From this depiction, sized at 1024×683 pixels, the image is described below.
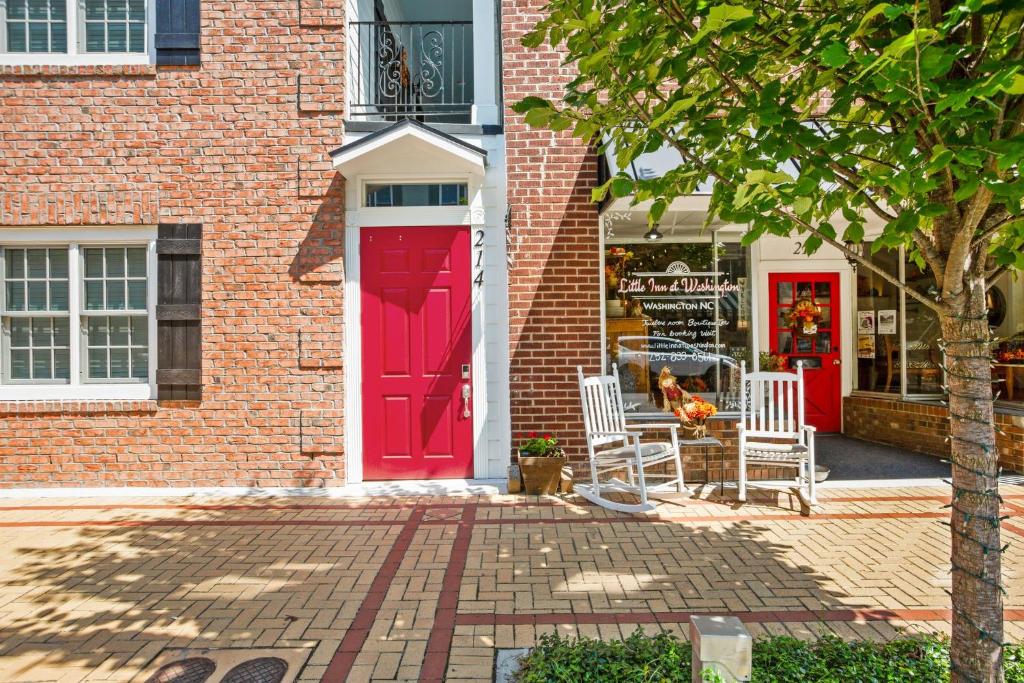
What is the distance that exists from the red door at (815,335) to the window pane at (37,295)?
28.7 ft

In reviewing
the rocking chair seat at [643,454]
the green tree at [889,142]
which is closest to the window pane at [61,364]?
the rocking chair seat at [643,454]

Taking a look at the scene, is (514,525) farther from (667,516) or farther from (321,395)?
(321,395)

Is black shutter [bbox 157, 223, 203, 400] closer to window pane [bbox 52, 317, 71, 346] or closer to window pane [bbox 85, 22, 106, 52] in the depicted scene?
window pane [bbox 52, 317, 71, 346]

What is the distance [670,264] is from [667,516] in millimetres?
2889

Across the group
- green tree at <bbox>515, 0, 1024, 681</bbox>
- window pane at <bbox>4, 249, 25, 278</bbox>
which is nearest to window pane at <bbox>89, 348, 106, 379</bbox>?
window pane at <bbox>4, 249, 25, 278</bbox>

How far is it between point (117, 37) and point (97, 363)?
345 cm

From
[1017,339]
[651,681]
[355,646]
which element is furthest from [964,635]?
[1017,339]

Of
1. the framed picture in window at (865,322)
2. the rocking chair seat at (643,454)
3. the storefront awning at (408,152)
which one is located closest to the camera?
A: the rocking chair seat at (643,454)

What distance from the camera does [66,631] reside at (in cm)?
337

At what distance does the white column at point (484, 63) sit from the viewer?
253 inches

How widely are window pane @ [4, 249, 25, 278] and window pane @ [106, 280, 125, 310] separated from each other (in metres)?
0.93

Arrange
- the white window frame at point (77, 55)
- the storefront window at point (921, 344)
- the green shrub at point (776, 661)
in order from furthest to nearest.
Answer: the storefront window at point (921, 344), the white window frame at point (77, 55), the green shrub at point (776, 661)

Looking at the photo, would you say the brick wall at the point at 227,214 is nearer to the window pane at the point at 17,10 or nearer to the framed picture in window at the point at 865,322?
the window pane at the point at 17,10

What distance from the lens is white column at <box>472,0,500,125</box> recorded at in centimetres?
643
